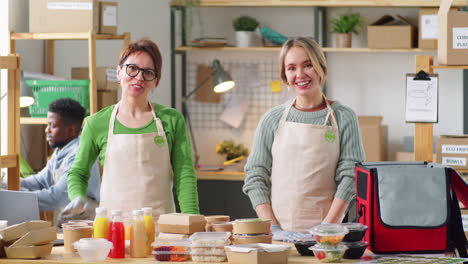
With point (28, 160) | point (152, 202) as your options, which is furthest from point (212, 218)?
point (28, 160)

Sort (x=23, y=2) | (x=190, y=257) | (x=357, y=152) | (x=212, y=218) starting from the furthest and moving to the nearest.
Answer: (x=23, y=2), (x=357, y=152), (x=212, y=218), (x=190, y=257)

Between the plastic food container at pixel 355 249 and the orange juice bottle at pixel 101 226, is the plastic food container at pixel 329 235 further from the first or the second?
the orange juice bottle at pixel 101 226

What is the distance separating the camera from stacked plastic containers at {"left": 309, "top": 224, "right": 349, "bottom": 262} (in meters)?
2.66

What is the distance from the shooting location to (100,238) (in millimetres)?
2785

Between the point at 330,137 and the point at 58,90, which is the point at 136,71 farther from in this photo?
the point at 58,90

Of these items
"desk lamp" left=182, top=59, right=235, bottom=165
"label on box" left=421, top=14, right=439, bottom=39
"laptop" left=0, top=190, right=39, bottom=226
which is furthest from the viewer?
"desk lamp" left=182, top=59, right=235, bottom=165

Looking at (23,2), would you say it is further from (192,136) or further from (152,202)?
(152,202)

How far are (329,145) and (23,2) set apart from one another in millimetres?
2841

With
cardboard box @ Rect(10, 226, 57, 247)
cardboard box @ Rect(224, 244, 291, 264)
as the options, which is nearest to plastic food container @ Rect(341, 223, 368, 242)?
cardboard box @ Rect(224, 244, 291, 264)

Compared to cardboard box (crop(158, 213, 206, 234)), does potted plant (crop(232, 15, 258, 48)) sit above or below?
above

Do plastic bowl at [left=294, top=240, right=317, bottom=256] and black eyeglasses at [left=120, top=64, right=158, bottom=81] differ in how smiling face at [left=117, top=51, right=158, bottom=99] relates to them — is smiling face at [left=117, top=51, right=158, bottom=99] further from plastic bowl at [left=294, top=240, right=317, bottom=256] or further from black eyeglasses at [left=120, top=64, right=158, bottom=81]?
plastic bowl at [left=294, top=240, right=317, bottom=256]

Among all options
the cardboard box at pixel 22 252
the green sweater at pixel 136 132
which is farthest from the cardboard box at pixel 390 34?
the cardboard box at pixel 22 252

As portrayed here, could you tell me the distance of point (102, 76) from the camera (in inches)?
207

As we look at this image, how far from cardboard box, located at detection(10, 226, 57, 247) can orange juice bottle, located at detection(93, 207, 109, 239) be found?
149 mm
